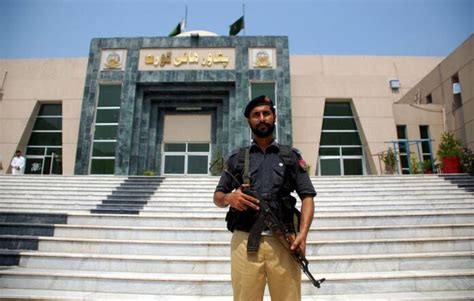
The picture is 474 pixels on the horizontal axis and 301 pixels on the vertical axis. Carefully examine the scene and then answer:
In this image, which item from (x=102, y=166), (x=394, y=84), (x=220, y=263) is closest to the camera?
(x=220, y=263)

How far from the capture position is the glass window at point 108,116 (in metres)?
14.4

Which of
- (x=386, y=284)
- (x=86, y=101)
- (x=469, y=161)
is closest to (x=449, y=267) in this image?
(x=386, y=284)

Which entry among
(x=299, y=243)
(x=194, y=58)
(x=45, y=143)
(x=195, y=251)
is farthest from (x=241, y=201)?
(x=45, y=143)

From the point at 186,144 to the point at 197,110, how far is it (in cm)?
190

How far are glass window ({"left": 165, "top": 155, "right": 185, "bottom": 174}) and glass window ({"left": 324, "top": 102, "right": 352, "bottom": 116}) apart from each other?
26.3ft

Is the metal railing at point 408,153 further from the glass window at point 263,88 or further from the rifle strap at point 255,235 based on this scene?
the rifle strap at point 255,235

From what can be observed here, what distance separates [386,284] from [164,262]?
3.04 m

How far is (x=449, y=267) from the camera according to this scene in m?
4.29

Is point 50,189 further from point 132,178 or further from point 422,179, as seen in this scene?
point 422,179

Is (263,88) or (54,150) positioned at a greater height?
(263,88)

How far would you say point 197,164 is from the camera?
1509cm

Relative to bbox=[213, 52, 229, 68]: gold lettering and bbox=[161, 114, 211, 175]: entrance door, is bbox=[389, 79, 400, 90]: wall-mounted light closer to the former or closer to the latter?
bbox=[213, 52, 229, 68]: gold lettering

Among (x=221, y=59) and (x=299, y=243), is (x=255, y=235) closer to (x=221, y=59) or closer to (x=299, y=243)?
(x=299, y=243)

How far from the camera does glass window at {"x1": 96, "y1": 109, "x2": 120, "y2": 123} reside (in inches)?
568
